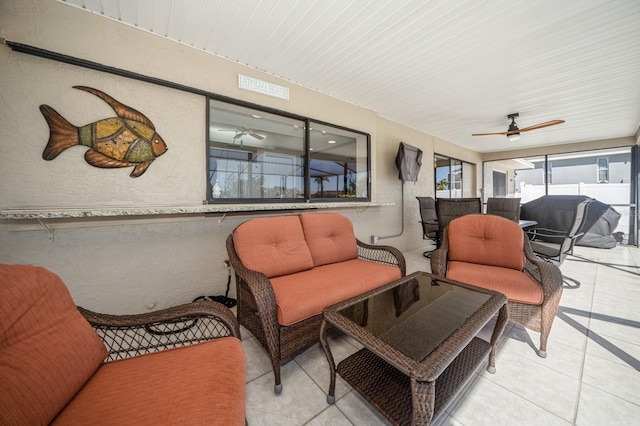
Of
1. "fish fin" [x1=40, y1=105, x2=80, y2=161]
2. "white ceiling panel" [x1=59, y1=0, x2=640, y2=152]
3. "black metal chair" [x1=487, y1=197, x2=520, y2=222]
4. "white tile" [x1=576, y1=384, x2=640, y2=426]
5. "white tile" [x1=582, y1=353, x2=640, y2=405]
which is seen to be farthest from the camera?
"black metal chair" [x1=487, y1=197, x2=520, y2=222]

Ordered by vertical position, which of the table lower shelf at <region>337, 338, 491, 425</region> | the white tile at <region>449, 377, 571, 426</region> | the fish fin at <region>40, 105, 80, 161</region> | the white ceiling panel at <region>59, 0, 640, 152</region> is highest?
the white ceiling panel at <region>59, 0, 640, 152</region>

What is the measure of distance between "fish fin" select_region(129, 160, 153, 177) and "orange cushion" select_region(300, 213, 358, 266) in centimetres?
149

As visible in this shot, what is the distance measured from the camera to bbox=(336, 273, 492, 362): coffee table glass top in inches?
43.9

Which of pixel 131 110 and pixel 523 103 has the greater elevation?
pixel 523 103

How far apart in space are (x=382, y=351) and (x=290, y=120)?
9.39 feet

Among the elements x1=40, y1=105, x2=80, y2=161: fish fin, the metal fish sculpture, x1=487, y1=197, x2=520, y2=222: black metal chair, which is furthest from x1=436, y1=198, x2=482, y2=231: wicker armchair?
x1=40, y1=105, x2=80, y2=161: fish fin

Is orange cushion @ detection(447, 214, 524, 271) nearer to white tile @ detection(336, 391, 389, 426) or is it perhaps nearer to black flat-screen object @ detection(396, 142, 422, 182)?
white tile @ detection(336, 391, 389, 426)

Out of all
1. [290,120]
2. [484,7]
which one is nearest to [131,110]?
[290,120]

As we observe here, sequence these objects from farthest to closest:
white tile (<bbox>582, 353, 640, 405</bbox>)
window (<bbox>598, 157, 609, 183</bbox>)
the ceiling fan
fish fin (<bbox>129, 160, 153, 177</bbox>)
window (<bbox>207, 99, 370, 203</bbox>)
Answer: window (<bbox>598, 157, 609, 183</bbox>)
the ceiling fan
window (<bbox>207, 99, 370, 203</bbox>)
fish fin (<bbox>129, 160, 153, 177</bbox>)
white tile (<bbox>582, 353, 640, 405</bbox>)

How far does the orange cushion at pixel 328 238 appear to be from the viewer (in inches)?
89.2

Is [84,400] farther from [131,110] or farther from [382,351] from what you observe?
[131,110]

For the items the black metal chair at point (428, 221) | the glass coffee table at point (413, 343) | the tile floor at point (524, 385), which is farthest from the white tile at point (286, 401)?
the black metal chair at point (428, 221)

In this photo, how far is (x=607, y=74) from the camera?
2783 millimetres

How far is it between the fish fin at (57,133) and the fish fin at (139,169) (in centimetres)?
40
